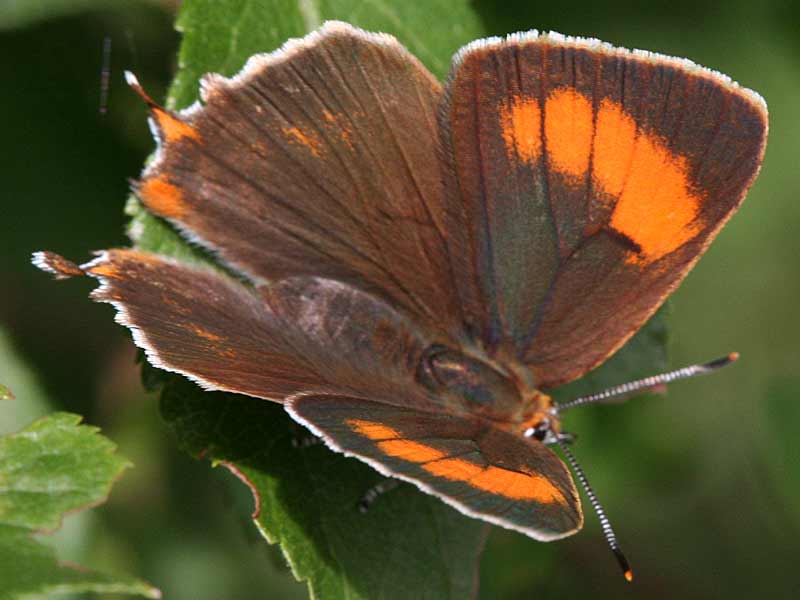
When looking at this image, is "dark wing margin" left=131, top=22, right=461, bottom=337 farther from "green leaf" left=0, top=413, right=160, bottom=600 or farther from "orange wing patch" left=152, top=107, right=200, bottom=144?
"green leaf" left=0, top=413, right=160, bottom=600

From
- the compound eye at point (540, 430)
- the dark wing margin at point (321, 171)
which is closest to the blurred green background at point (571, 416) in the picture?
the compound eye at point (540, 430)

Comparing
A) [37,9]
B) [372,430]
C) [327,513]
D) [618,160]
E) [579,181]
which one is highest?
[618,160]

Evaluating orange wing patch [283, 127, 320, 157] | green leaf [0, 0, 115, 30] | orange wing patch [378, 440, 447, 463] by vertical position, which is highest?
orange wing patch [283, 127, 320, 157]

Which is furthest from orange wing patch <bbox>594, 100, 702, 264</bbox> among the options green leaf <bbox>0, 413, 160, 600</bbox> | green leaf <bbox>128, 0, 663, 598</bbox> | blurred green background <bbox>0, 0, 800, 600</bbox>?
green leaf <bbox>0, 413, 160, 600</bbox>

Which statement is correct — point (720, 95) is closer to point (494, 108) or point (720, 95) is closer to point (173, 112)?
point (494, 108)

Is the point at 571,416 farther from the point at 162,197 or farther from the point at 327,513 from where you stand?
the point at 162,197

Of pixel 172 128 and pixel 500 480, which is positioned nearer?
pixel 500 480

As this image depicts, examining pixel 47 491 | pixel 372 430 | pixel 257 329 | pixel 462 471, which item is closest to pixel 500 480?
pixel 462 471
